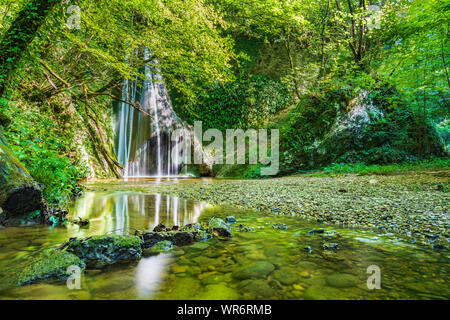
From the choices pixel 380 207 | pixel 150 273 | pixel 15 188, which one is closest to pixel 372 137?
pixel 380 207

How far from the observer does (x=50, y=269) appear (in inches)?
61.0

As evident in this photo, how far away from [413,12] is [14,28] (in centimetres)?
1119

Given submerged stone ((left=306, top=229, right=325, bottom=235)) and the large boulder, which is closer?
submerged stone ((left=306, top=229, right=325, bottom=235))

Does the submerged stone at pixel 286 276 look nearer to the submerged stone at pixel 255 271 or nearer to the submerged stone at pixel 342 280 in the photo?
the submerged stone at pixel 255 271

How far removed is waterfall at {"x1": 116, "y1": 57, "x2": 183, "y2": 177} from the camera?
43.0 feet

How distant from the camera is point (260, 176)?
36.1ft

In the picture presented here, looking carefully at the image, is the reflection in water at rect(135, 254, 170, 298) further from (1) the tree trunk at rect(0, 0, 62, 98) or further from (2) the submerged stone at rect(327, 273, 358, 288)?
(1) the tree trunk at rect(0, 0, 62, 98)

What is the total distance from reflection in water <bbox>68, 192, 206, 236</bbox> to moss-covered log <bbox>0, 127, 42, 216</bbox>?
0.58 m

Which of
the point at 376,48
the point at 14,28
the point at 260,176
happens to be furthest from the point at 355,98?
the point at 14,28

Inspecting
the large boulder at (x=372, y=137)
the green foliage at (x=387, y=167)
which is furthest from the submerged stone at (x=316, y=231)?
the large boulder at (x=372, y=137)

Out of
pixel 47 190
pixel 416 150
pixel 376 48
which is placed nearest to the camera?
pixel 47 190

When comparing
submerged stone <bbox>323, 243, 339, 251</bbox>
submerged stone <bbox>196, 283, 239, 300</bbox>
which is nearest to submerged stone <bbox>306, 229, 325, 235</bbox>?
submerged stone <bbox>323, 243, 339, 251</bbox>
